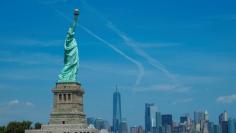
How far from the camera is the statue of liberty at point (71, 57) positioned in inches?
4208

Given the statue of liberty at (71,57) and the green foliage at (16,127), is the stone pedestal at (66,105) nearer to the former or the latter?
the statue of liberty at (71,57)

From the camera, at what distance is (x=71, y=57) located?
108438 millimetres

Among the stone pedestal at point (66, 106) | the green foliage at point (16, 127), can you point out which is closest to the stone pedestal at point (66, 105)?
the stone pedestal at point (66, 106)

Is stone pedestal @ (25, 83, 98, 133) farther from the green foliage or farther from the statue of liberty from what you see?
the green foliage

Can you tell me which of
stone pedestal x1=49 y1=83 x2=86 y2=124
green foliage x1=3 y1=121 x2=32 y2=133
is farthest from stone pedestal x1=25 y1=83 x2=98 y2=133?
green foliage x1=3 y1=121 x2=32 y2=133

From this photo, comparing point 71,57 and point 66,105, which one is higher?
point 71,57

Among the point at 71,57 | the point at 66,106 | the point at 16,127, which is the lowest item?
the point at 16,127

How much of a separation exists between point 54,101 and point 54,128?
499cm

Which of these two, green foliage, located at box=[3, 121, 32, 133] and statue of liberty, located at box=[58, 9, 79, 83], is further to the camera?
green foliage, located at box=[3, 121, 32, 133]

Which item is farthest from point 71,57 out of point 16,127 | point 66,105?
point 16,127

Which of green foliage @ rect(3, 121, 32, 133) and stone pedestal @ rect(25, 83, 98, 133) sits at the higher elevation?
stone pedestal @ rect(25, 83, 98, 133)

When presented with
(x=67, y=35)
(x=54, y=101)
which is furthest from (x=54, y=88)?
(x=67, y=35)

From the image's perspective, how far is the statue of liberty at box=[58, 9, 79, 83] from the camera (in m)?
107

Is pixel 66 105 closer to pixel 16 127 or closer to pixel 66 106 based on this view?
pixel 66 106
